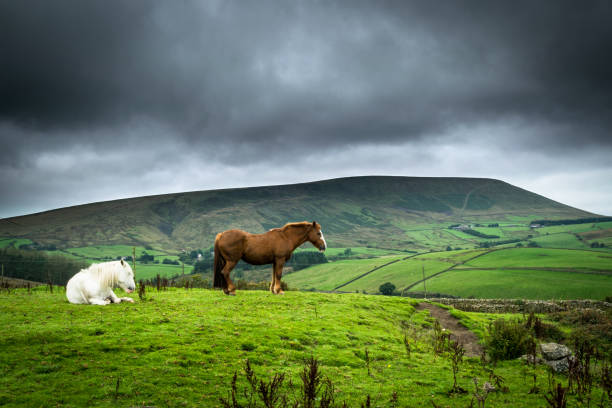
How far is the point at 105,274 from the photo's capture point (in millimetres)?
11812

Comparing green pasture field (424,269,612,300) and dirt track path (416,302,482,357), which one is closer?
dirt track path (416,302,482,357)

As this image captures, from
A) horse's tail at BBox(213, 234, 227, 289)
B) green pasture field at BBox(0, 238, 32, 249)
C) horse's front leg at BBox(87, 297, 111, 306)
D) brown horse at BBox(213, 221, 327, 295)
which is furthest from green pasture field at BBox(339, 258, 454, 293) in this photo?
green pasture field at BBox(0, 238, 32, 249)

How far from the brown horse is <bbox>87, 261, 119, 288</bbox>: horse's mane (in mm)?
4293

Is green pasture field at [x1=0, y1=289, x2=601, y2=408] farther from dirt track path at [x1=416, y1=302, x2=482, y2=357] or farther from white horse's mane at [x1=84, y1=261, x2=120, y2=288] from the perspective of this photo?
dirt track path at [x1=416, y1=302, x2=482, y2=357]

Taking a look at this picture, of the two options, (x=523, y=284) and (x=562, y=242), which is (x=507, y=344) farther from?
(x=562, y=242)

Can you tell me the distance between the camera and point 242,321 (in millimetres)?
10672

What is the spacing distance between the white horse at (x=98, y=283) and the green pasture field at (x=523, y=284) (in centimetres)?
6011

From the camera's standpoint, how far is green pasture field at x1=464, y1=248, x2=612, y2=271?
2891 inches

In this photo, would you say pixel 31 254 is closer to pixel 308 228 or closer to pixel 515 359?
pixel 308 228

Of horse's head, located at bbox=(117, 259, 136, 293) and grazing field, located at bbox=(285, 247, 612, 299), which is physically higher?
horse's head, located at bbox=(117, 259, 136, 293)

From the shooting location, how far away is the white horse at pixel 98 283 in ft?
37.9

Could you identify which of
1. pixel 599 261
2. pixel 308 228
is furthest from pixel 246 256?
pixel 599 261

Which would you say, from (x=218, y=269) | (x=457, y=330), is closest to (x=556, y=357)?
(x=457, y=330)

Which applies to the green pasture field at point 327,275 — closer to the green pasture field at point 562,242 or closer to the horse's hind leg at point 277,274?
the horse's hind leg at point 277,274
